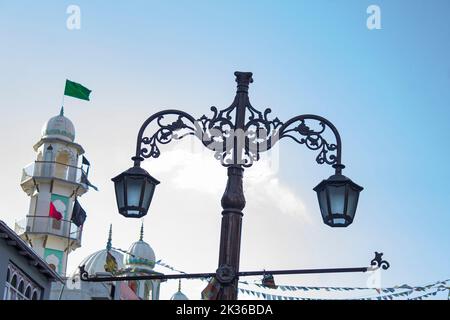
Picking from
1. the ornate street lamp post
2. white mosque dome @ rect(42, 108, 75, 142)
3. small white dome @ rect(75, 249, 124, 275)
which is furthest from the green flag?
the ornate street lamp post

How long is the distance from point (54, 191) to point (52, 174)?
972 millimetres

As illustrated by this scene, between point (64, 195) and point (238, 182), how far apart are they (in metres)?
40.3

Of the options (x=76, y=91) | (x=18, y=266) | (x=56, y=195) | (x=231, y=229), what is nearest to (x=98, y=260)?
(x=56, y=195)

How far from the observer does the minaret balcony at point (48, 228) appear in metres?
47.6

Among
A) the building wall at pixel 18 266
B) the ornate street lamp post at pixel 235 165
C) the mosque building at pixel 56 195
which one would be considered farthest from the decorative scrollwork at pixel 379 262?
the mosque building at pixel 56 195

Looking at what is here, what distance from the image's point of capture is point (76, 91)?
37875 millimetres

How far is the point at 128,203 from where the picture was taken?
9836 millimetres

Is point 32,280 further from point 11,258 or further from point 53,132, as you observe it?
point 53,132

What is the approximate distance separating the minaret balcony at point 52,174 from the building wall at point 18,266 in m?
19.3

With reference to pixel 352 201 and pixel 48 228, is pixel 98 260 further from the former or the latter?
pixel 352 201

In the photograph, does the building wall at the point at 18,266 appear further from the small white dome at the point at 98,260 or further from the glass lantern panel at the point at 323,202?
the small white dome at the point at 98,260

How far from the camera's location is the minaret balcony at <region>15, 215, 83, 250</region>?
47.6m
